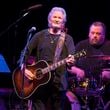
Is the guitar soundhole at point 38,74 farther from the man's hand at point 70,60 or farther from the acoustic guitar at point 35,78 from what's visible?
the man's hand at point 70,60

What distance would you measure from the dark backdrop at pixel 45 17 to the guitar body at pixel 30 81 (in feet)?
9.40

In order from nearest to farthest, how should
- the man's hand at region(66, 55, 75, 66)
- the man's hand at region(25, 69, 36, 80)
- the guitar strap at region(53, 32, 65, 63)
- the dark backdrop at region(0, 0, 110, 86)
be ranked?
the man's hand at region(66, 55, 75, 66) → the guitar strap at region(53, 32, 65, 63) → the man's hand at region(25, 69, 36, 80) → the dark backdrop at region(0, 0, 110, 86)

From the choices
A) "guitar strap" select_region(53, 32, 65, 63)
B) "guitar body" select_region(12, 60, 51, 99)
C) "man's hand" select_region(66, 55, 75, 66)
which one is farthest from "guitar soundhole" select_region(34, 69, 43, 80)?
"man's hand" select_region(66, 55, 75, 66)

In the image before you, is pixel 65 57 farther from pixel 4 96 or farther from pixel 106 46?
pixel 4 96

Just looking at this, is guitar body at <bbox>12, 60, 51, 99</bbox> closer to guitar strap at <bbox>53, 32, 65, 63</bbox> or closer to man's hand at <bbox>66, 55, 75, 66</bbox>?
guitar strap at <bbox>53, 32, 65, 63</bbox>

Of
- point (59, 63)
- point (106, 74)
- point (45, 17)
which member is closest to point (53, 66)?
point (59, 63)

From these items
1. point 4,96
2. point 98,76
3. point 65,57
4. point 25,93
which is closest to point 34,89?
point 25,93

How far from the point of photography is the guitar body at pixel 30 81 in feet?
21.2

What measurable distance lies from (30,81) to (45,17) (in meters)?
3.70

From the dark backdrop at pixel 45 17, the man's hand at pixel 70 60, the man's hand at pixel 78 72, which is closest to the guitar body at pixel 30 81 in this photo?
the man's hand at pixel 70 60

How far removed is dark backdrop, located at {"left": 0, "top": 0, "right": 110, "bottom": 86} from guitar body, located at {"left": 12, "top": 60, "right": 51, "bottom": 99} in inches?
113

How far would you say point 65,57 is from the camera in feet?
21.5

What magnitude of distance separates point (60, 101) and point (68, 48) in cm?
84

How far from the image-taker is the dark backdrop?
984cm
